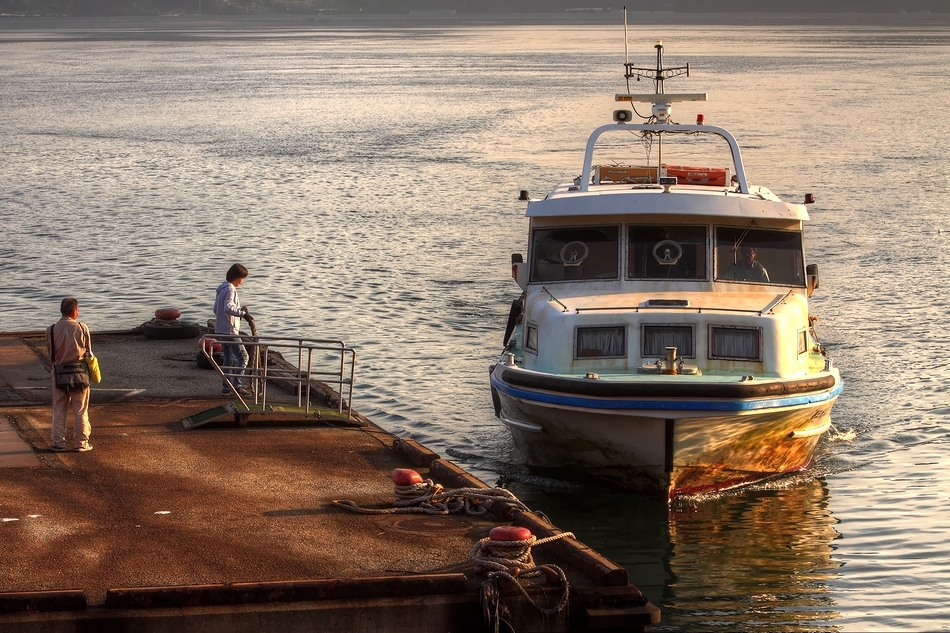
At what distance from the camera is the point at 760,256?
15625 millimetres

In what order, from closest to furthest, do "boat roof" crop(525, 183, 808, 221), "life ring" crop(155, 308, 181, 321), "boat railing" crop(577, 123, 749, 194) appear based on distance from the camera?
"boat roof" crop(525, 183, 808, 221) → "boat railing" crop(577, 123, 749, 194) → "life ring" crop(155, 308, 181, 321)

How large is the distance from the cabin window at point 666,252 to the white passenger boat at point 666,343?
1cm

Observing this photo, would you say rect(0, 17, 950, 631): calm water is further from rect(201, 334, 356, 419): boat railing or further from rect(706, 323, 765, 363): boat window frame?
rect(201, 334, 356, 419): boat railing

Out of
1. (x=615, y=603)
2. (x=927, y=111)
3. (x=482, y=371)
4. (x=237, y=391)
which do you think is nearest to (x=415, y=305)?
(x=482, y=371)

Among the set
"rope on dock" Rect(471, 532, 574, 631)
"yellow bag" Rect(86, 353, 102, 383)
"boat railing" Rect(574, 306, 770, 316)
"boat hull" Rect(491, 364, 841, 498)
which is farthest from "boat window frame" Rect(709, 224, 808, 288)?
"yellow bag" Rect(86, 353, 102, 383)

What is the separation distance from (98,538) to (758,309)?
24.9 feet

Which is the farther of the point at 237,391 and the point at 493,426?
the point at 493,426

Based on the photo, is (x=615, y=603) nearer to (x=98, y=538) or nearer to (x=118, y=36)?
(x=98, y=538)

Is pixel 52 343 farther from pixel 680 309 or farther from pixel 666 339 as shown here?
pixel 680 309

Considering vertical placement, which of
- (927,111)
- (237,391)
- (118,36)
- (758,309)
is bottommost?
(237,391)

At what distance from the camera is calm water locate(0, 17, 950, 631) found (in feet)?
45.5

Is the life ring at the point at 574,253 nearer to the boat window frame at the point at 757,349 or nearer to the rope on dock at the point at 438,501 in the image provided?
the boat window frame at the point at 757,349

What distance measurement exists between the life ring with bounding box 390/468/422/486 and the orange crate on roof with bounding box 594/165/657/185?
7533 mm

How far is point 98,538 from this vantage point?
402 inches
